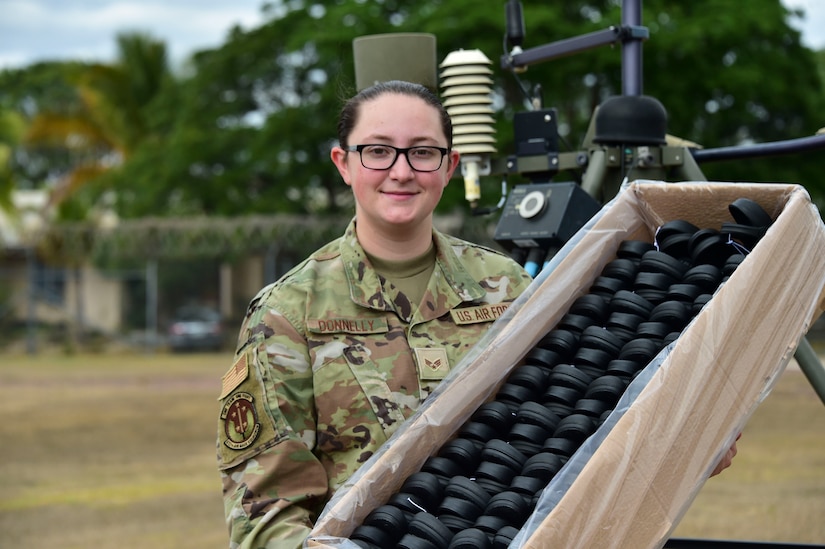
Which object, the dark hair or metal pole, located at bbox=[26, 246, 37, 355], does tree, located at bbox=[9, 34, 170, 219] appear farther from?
the dark hair

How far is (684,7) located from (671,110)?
2.08m

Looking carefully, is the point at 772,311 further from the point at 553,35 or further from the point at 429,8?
the point at 429,8

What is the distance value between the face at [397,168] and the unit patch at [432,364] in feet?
0.88

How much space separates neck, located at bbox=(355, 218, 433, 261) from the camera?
2.44m

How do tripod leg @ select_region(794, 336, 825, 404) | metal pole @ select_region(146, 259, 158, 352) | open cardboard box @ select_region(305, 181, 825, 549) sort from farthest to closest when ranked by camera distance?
metal pole @ select_region(146, 259, 158, 352), tripod leg @ select_region(794, 336, 825, 404), open cardboard box @ select_region(305, 181, 825, 549)

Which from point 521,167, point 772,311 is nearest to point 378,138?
point 772,311

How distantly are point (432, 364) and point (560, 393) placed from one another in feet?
1.21

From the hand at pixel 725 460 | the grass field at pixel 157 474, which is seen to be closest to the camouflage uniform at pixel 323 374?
the hand at pixel 725 460

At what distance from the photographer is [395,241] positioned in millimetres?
2471

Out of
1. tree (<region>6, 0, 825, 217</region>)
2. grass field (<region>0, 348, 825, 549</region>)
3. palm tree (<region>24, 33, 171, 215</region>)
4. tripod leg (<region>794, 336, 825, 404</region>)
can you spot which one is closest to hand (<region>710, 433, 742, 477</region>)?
tripod leg (<region>794, 336, 825, 404</region>)

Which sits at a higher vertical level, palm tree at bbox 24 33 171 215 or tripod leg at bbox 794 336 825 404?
palm tree at bbox 24 33 171 215

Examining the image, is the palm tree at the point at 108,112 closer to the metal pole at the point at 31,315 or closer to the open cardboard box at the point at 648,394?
the metal pole at the point at 31,315

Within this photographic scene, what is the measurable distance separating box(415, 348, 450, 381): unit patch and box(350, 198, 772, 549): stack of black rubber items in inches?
8.5

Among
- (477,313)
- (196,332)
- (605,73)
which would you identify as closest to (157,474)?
(477,313)
